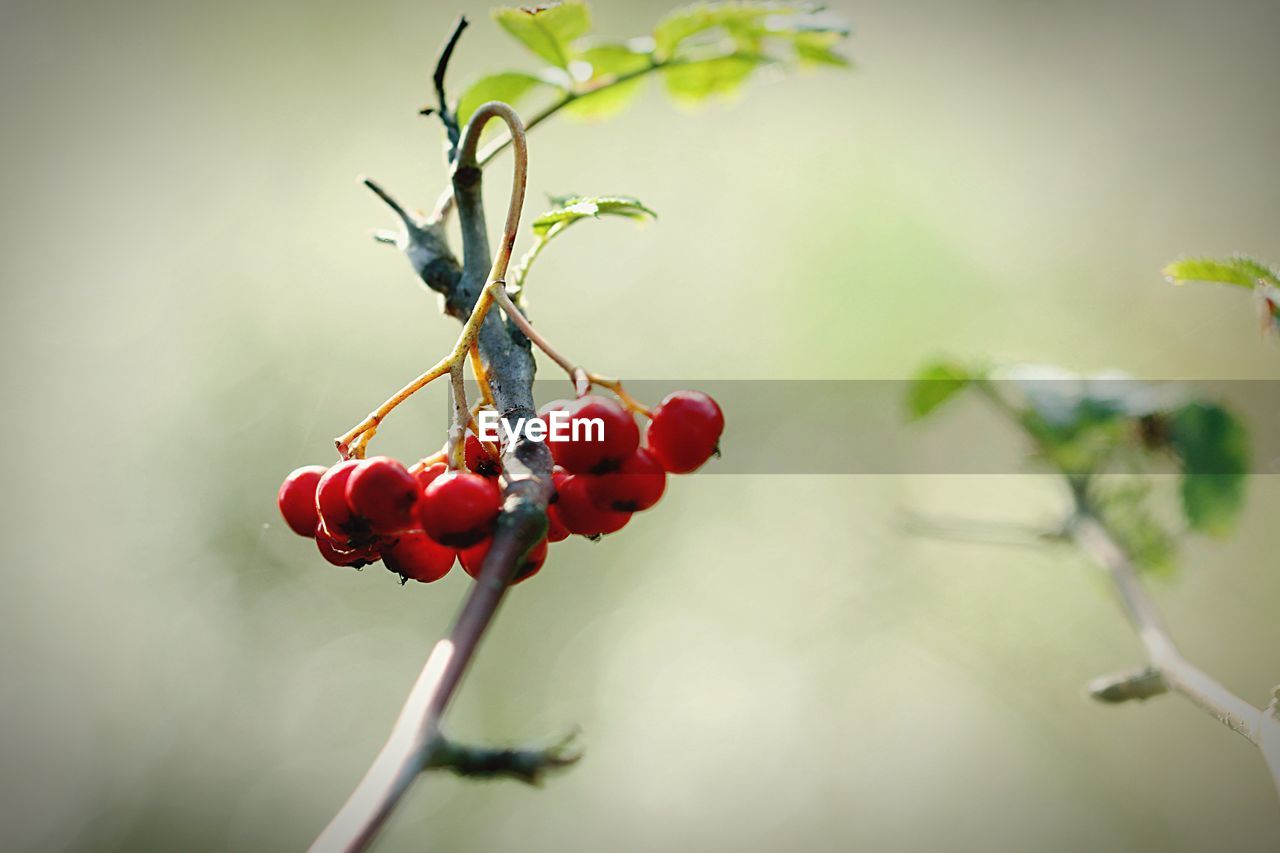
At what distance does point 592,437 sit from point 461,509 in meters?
0.17

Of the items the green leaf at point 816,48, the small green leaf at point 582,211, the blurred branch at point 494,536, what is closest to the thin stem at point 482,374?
the blurred branch at point 494,536

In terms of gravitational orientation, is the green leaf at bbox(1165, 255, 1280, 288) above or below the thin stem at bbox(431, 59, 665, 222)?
below

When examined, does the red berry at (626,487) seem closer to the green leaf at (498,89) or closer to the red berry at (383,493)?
the red berry at (383,493)

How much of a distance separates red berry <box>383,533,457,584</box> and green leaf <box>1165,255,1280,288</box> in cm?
90

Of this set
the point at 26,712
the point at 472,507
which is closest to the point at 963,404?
the point at 472,507

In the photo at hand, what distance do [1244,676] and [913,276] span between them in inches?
84.0

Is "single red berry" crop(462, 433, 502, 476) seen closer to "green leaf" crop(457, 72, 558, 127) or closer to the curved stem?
the curved stem

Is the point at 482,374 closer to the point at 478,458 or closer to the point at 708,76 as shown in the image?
the point at 478,458

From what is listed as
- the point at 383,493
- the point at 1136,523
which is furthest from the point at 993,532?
the point at 383,493

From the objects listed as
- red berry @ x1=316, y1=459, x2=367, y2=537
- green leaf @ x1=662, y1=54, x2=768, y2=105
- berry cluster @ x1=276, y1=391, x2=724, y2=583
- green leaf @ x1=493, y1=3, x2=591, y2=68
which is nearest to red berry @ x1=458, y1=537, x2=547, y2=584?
berry cluster @ x1=276, y1=391, x2=724, y2=583

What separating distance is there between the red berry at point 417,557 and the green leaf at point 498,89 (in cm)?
Result: 71

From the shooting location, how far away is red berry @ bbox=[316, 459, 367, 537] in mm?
938

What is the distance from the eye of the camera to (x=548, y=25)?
4.61 feet

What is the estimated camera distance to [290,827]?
510 centimetres
